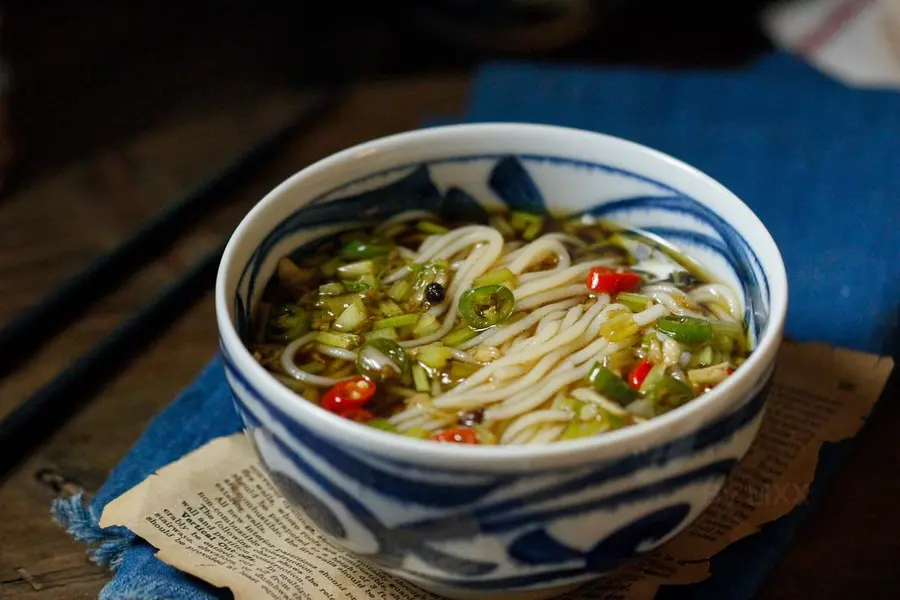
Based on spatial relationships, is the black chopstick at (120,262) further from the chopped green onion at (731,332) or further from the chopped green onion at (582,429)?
the chopped green onion at (731,332)

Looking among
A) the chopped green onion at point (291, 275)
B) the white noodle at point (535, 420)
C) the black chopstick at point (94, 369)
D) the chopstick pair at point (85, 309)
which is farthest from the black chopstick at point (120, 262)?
the white noodle at point (535, 420)

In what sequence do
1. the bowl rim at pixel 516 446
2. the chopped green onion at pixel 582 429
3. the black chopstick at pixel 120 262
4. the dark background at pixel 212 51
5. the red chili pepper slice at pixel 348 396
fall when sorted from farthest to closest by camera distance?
the dark background at pixel 212 51, the black chopstick at pixel 120 262, the red chili pepper slice at pixel 348 396, the chopped green onion at pixel 582 429, the bowl rim at pixel 516 446

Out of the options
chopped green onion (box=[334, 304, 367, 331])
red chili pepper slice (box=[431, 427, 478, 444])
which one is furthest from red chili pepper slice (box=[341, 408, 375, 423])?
chopped green onion (box=[334, 304, 367, 331])

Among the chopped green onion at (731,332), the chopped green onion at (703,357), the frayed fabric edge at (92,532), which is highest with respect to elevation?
the chopped green onion at (731,332)

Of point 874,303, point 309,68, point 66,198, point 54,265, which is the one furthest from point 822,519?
point 309,68

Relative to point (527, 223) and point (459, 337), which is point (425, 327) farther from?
point (527, 223)

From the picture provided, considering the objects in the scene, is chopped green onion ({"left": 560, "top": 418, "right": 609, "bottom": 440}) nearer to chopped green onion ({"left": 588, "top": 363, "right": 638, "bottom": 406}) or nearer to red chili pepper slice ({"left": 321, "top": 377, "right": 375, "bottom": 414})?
chopped green onion ({"left": 588, "top": 363, "right": 638, "bottom": 406})
